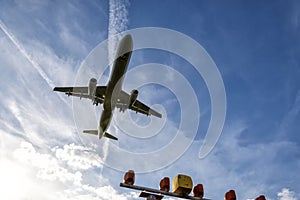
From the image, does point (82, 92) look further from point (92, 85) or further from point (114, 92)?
point (114, 92)

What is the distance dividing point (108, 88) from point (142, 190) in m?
38.1

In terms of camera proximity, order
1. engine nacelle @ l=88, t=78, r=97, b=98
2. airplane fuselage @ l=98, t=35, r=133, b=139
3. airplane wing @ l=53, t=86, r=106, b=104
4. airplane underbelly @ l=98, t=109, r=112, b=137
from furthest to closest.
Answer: airplane wing @ l=53, t=86, r=106, b=104 < airplane underbelly @ l=98, t=109, r=112, b=137 < engine nacelle @ l=88, t=78, r=97, b=98 < airplane fuselage @ l=98, t=35, r=133, b=139

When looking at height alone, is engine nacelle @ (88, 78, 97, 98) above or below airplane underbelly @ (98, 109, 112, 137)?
above

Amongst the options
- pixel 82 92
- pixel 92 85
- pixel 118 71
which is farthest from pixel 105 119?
pixel 118 71

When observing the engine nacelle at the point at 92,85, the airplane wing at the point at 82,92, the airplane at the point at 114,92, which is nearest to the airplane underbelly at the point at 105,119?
the airplane at the point at 114,92

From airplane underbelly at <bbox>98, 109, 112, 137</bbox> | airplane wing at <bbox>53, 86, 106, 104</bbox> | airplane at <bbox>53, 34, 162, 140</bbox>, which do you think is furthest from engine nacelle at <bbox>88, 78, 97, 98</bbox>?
airplane underbelly at <bbox>98, 109, 112, 137</bbox>

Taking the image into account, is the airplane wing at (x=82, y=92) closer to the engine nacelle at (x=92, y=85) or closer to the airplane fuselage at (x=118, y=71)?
the engine nacelle at (x=92, y=85)

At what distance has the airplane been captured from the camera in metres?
45.3

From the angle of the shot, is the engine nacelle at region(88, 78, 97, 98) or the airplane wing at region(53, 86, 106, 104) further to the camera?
the airplane wing at region(53, 86, 106, 104)

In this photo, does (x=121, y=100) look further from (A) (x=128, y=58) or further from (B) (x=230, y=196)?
(B) (x=230, y=196)

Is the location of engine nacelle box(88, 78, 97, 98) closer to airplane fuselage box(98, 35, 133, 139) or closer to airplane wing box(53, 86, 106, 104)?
airplane fuselage box(98, 35, 133, 139)

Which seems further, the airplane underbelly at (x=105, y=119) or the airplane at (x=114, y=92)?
the airplane underbelly at (x=105, y=119)

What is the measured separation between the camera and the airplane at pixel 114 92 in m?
45.3

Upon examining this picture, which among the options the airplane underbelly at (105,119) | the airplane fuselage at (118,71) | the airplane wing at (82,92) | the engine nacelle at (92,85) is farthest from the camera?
the airplane wing at (82,92)
